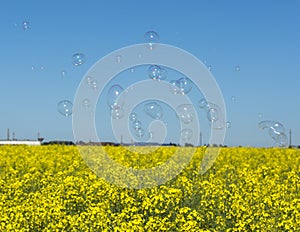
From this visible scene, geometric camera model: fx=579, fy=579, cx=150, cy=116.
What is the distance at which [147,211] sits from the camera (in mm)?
9602

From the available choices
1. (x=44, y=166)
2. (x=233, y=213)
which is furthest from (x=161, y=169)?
(x=233, y=213)

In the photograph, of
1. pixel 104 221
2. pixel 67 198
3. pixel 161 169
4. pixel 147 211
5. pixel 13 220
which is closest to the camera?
pixel 104 221

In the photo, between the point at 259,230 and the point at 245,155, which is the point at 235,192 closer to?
the point at 259,230

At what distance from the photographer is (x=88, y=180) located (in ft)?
39.4

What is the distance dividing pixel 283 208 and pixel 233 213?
2.44 ft

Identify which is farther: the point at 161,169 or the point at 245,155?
the point at 245,155

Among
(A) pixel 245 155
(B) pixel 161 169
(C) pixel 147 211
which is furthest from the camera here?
(A) pixel 245 155

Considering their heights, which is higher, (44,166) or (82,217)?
(82,217)

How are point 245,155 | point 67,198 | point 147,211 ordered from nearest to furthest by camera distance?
point 147,211
point 67,198
point 245,155

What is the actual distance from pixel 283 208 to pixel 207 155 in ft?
34.8

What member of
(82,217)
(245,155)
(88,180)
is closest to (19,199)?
(88,180)

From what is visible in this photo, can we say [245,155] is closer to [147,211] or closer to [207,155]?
[207,155]

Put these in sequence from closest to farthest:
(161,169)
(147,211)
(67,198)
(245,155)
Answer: (147,211) → (67,198) → (161,169) → (245,155)

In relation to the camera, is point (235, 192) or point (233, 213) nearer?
point (233, 213)
